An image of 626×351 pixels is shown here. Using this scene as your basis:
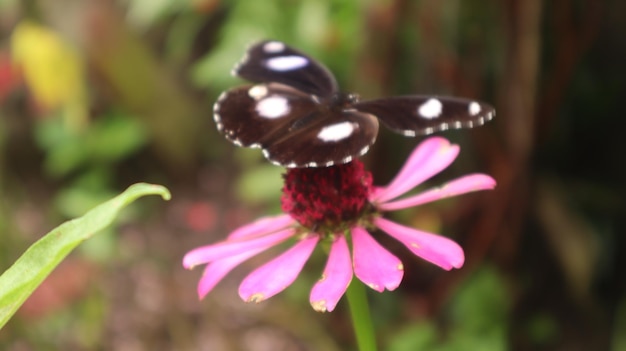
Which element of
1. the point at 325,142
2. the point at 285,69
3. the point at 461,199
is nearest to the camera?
the point at 325,142

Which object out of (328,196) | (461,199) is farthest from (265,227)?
(461,199)

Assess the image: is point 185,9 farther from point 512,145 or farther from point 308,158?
point 308,158

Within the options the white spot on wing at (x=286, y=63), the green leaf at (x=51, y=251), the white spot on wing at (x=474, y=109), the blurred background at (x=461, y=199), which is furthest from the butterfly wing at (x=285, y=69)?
the blurred background at (x=461, y=199)

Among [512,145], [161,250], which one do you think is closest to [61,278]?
[161,250]

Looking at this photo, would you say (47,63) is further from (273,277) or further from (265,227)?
(273,277)

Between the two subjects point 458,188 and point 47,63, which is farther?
point 47,63

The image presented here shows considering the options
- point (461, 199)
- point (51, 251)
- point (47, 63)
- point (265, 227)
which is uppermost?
point (51, 251)
